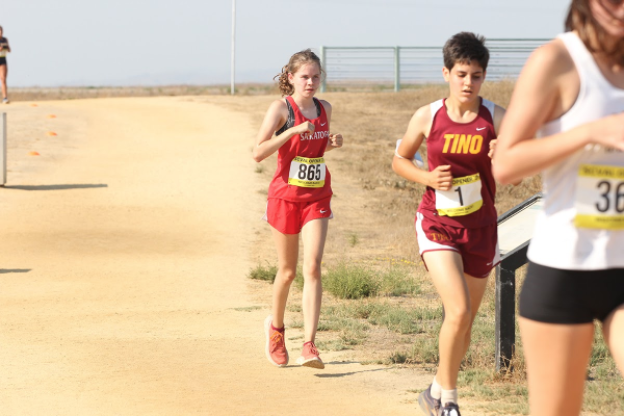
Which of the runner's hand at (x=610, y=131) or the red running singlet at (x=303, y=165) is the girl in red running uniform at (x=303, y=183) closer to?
the red running singlet at (x=303, y=165)

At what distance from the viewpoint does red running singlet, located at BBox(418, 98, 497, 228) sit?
475 cm

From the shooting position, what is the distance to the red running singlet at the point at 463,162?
15.6 ft

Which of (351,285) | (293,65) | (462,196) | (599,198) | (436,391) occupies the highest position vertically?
(293,65)

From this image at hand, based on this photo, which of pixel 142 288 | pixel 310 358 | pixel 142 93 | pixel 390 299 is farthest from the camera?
pixel 142 93

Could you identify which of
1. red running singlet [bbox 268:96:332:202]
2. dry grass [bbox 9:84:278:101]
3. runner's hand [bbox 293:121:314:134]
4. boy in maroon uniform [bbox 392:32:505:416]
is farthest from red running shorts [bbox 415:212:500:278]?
dry grass [bbox 9:84:278:101]

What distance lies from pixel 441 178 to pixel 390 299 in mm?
4236

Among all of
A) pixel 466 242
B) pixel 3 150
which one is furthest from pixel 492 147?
pixel 3 150

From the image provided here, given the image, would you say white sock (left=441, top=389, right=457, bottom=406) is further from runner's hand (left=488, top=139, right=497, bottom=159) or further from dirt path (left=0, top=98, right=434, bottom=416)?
runner's hand (left=488, top=139, right=497, bottom=159)

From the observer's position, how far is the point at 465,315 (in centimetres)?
466

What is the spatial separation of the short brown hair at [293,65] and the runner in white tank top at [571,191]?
11.4 ft

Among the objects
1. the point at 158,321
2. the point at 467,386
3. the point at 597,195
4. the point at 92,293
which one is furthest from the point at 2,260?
the point at 597,195

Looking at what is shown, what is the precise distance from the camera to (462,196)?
15.7 ft

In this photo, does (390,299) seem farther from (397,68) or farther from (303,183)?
(397,68)

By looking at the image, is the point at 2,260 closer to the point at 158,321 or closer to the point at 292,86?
the point at 158,321
